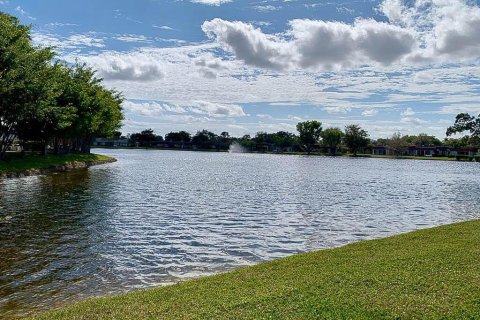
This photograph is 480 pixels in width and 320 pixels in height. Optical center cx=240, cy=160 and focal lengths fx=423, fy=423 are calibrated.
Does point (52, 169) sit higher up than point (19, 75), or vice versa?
point (19, 75)

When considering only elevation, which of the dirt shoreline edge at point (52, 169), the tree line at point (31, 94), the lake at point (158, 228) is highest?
the tree line at point (31, 94)

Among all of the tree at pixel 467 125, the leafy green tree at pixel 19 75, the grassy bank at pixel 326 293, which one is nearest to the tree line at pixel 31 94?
the leafy green tree at pixel 19 75

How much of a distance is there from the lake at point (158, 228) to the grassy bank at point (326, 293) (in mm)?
2351

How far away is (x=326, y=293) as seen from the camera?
903 centimetres

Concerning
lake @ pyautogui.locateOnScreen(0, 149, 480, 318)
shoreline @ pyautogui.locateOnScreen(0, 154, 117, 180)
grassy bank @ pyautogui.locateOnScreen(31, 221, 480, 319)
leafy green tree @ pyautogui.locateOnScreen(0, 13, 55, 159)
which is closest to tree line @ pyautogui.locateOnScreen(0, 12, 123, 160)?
leafy green tree @ pyautogui.locateOnScreen(0, 13, 55, 159)

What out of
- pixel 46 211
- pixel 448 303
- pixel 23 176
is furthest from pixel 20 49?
pixel 448 303

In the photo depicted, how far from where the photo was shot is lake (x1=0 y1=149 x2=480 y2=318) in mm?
12375

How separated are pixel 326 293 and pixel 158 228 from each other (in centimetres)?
1224

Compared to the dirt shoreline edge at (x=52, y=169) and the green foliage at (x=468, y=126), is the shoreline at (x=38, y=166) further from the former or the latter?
the green foliage at (x=468, y=126)

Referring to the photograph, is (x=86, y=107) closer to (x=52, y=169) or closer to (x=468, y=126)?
(x=52, y=169)

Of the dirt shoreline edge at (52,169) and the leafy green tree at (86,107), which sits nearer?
the dirt shoreline edge at (52,169)

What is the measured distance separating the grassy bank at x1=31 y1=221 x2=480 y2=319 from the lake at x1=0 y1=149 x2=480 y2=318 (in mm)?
2351

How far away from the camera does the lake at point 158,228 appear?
Result: 40.6ft

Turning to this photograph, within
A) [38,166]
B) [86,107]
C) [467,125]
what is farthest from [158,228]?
[467,125]
